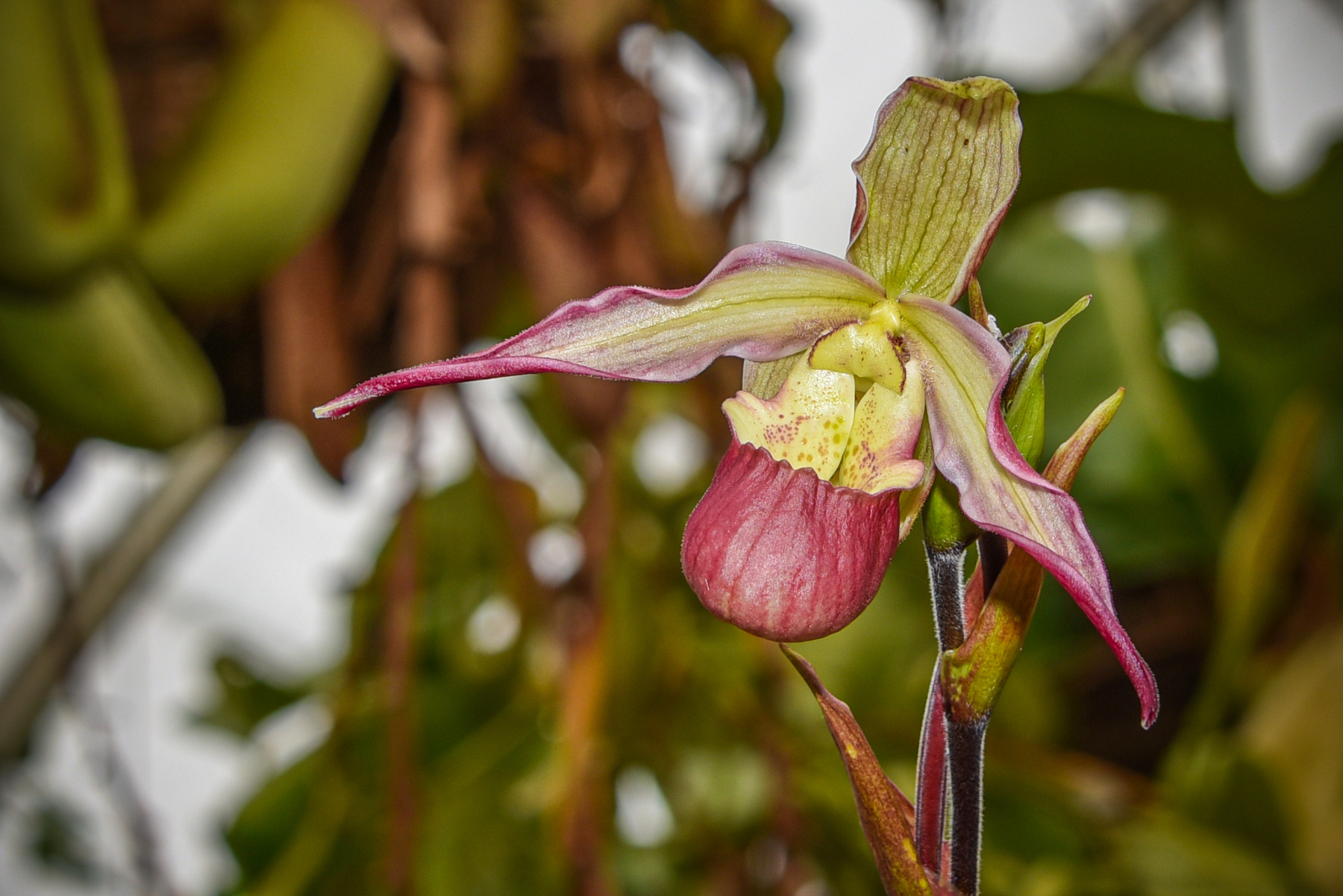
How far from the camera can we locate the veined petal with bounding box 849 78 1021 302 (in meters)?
0.18

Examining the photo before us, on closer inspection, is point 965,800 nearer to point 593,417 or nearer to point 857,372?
point 857,372

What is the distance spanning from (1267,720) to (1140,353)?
1.17ft

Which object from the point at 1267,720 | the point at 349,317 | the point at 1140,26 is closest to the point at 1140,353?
the point at 1267,720

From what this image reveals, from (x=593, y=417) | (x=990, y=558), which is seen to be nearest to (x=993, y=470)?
(x=990, y=558)

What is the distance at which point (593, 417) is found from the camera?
550mm

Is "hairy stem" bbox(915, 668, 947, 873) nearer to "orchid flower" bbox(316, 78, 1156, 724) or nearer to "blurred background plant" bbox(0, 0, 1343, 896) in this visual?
"orchid flower" bbox(316, 78, 1156, 724)

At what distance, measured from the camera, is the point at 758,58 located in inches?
21.5

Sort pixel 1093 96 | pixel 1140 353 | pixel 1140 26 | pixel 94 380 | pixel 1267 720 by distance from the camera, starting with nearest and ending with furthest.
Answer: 1. pixel 94 380
2. pixel 1093 96
3. pixel 1267 720
4. pixel 1140 353
5. pixel 1140 26

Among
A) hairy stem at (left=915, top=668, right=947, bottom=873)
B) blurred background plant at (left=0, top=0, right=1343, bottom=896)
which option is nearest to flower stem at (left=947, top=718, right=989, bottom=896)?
hairy stem at (left=915, top=668, right=947, bottom=873)

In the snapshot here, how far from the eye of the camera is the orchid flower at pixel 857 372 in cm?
18

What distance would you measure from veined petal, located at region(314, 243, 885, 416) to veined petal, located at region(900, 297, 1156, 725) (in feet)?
0.07

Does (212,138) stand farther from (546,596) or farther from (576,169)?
(546,596)

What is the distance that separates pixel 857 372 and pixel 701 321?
43 mm

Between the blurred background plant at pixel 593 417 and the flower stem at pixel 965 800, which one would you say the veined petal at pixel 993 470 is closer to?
the flower stem at pixel 965 800
